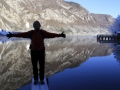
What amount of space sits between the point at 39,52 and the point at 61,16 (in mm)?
156928

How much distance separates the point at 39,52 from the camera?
6.51 metres

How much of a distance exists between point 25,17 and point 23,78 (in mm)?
117670

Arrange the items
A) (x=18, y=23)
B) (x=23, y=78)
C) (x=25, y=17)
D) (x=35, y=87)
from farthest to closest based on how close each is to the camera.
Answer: (x=25, y=17) < (x=18, y=23) < (x=23, y=78) < (x=35, y=87)

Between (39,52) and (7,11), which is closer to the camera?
(39,52)

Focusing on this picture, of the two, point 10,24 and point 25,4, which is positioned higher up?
point 25,4

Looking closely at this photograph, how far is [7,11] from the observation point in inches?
4033

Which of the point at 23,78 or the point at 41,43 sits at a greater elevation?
the point at 41,43

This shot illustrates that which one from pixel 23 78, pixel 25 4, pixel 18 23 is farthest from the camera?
pixel 25 4

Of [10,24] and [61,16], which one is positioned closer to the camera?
[10,24]

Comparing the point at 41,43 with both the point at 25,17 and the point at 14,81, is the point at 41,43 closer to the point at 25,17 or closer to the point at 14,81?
the point at 14,81

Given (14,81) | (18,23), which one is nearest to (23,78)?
(14,81)

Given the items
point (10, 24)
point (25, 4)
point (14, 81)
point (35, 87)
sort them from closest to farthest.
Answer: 1. point (35, 87)
2. point (14, 81)
3. point (10, 24)
4. point (25, 4)

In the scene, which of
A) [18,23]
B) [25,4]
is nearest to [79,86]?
[18,23]

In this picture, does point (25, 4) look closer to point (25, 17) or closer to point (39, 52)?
point (25, 17)
